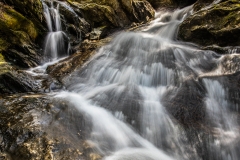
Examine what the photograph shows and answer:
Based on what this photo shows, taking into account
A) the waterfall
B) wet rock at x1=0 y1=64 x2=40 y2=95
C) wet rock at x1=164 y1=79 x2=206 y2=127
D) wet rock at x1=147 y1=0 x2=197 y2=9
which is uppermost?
wet rock at x1=147 y1=0 x2=197 y2=9

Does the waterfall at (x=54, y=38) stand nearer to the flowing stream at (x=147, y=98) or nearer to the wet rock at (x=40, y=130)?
the flowing stream at (x=147, y=98)

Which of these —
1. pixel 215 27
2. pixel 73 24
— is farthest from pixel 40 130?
pixel 73 24

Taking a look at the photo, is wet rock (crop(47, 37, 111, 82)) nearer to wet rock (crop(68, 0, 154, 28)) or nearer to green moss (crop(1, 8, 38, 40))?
green moss (crop(1, 8, 38, 40))

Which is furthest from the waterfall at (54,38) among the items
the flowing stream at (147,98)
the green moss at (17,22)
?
the green moss at (17,22)

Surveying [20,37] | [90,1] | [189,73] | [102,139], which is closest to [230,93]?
[189,73]

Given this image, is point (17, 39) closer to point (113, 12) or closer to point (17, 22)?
point (17, 22)

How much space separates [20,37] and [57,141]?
5.98m

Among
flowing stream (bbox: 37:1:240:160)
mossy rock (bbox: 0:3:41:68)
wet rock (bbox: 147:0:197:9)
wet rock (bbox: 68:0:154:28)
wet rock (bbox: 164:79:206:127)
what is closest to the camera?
flowing stream (bbox: 37:1:240:160)

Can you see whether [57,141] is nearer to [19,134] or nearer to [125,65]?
[19,134]

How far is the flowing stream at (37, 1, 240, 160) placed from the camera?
150 inches

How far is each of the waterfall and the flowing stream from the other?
0.09m

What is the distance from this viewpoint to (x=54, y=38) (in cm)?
896

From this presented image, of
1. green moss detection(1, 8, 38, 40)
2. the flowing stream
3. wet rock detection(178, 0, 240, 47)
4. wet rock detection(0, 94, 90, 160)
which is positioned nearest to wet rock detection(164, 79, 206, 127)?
the flowing stream

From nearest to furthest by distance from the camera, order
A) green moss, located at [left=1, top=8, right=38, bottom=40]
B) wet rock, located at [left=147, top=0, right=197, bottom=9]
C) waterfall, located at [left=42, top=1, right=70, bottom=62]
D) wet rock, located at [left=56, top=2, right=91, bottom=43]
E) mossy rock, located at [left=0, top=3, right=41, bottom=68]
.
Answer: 1. mossy rock, located at [left=0, top=3, right=41, bottom=68]
2. green moss, located at [left=1, top=8, right=38, bottom=40]
3. waterfall, located at [left=42, top=1, right=70, bottom=62]
4. wet rock, located at [left=56, top=2, right=91, bottom=43]
5. wet rock, located at [left=147, top=0, right=197, bottom=9]
